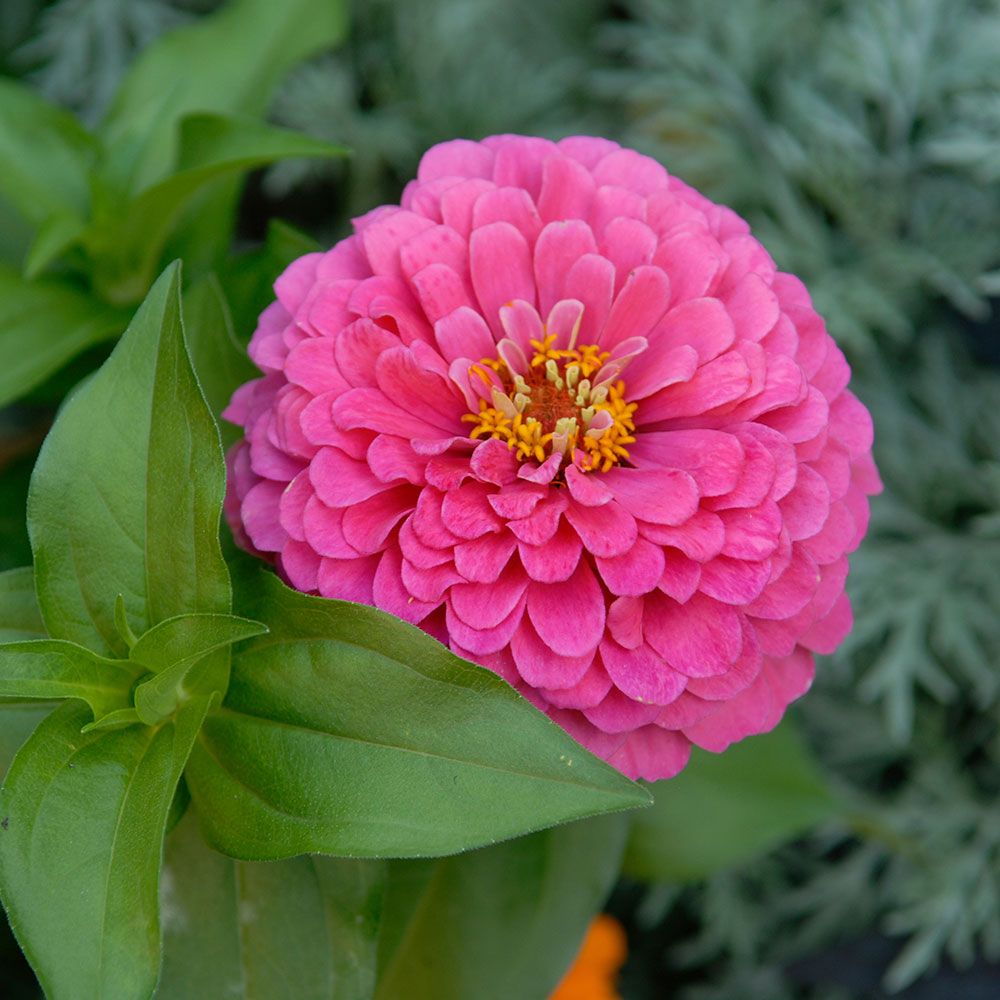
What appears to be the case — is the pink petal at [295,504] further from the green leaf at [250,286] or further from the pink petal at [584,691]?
the green leaf at [250,286]

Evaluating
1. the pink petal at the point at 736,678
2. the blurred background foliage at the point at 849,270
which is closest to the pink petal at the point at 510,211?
the pink petal at the point at 736,678

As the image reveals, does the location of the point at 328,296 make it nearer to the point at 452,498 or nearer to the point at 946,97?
the point at 452,498

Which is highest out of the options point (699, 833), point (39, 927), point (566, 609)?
point (566, 609)

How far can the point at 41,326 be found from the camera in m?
0.68

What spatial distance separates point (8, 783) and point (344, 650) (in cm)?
15

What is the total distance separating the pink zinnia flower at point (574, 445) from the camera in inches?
18.3

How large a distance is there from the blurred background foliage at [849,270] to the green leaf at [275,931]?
1.29 ft

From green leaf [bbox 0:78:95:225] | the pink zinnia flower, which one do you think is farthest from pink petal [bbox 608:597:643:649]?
green leaf [bbox 0:78:95:225]

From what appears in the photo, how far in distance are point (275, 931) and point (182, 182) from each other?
1.33ft

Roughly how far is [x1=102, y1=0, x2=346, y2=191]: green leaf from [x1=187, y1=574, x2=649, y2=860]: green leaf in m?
0.39

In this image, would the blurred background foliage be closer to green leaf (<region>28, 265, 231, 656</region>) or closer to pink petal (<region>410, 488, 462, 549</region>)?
green leaf (<region>28, 265, 231, 656</region>)

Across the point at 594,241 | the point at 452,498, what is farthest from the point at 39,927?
the point at 594,241

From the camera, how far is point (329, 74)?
1.09m

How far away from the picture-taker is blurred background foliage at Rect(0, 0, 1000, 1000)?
947mm
